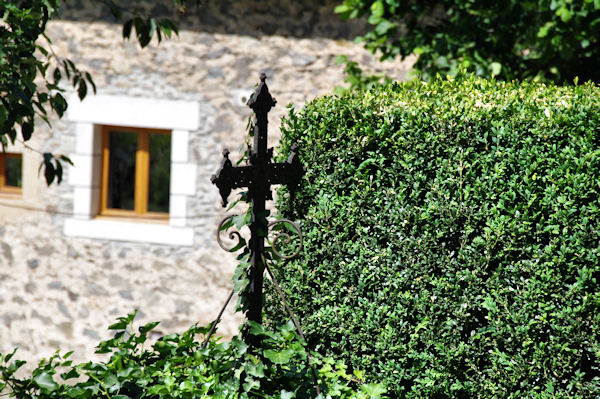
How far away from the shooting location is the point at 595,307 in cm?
306

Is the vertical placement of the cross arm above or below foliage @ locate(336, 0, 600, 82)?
below

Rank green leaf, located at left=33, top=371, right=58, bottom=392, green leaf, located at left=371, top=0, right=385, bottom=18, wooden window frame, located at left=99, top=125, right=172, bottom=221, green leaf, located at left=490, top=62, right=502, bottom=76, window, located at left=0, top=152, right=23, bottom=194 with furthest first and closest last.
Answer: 1. window, located at left=0, top=152, right=23, bottom=194
2. wooden window frame, located at left=99, top=125, right=172, bottom=221
3. green leaf, located at left=371, top=0, right=385, bottom=18
4. green leaf, located at left=490, top=62, right=502, bottom=76
5. green leaf, located at left=33, top=371, right=58, bottom=392

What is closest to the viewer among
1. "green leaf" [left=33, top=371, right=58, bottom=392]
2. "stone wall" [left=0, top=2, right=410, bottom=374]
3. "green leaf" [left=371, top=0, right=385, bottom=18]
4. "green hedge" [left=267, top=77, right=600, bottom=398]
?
"green leaf" [left=33, top=371, right=58, bottom=392]

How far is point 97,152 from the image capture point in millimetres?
5980

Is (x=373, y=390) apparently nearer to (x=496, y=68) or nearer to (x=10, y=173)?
(x=496, y=68)

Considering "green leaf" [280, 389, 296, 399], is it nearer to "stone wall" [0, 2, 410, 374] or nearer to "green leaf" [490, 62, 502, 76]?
"stone wall" [0, 2, 410, 374]

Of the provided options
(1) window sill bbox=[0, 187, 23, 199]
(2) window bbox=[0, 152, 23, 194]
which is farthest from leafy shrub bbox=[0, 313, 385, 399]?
(2) window bbox=[0, 152, 23, 194]

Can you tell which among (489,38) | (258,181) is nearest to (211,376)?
(258,181)

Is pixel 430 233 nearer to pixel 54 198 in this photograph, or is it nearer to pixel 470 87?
pixel 470 87

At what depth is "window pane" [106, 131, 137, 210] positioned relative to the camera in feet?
20.0

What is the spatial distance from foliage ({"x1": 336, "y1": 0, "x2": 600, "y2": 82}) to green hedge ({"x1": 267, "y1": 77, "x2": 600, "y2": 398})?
6.18ft

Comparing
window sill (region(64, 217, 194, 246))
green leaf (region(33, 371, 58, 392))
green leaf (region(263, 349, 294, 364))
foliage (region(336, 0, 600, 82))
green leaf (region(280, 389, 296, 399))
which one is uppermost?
foliage (region(336, 0, 600, 82))

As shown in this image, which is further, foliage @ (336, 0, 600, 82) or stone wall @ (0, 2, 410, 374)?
stone wall @ (0, 2, 410, 374)

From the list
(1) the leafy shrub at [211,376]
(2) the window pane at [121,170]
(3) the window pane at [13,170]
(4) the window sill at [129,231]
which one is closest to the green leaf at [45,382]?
(1) the leafy shrub at [211,376]
